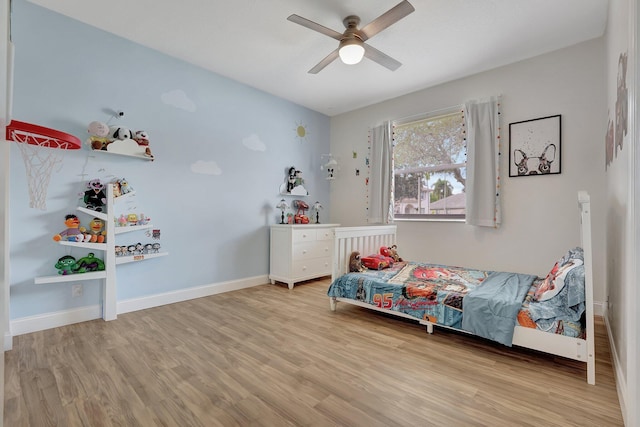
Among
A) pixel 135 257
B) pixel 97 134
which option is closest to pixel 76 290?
pixel 135 257

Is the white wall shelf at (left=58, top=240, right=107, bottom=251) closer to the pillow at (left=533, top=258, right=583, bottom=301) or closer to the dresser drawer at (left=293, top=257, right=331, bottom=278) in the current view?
the dresser drawer at (left=293, top=257, right=331, bottom=278)

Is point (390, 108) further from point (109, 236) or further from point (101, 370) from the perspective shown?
point (101, 370)

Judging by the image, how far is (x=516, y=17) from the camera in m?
2.47

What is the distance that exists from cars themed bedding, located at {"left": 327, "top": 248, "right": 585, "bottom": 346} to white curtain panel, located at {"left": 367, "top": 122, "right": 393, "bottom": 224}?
1.34 meters

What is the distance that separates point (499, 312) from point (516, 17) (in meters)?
2.38

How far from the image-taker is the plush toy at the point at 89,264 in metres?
2.53

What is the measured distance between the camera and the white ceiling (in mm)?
2371

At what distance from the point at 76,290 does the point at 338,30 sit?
3278 mm

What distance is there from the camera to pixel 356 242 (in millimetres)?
3182

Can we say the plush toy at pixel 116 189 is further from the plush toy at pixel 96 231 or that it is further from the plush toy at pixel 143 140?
the plush toy at pixel 143 140

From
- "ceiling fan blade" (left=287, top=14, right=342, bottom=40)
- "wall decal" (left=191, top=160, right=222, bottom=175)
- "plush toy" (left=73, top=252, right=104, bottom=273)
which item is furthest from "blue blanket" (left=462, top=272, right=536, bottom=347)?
"plush toy" (left=73, top=252, right=104, bottom=273)

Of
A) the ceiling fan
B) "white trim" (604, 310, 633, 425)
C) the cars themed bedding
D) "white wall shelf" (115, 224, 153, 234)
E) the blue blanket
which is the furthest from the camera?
"white wall shelf" (115, 224, 153, 234)

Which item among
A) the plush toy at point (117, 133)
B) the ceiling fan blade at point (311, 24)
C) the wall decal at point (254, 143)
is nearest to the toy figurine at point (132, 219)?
the plush toy at point (117, 133)

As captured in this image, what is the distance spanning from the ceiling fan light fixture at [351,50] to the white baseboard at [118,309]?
2798 millimetres
